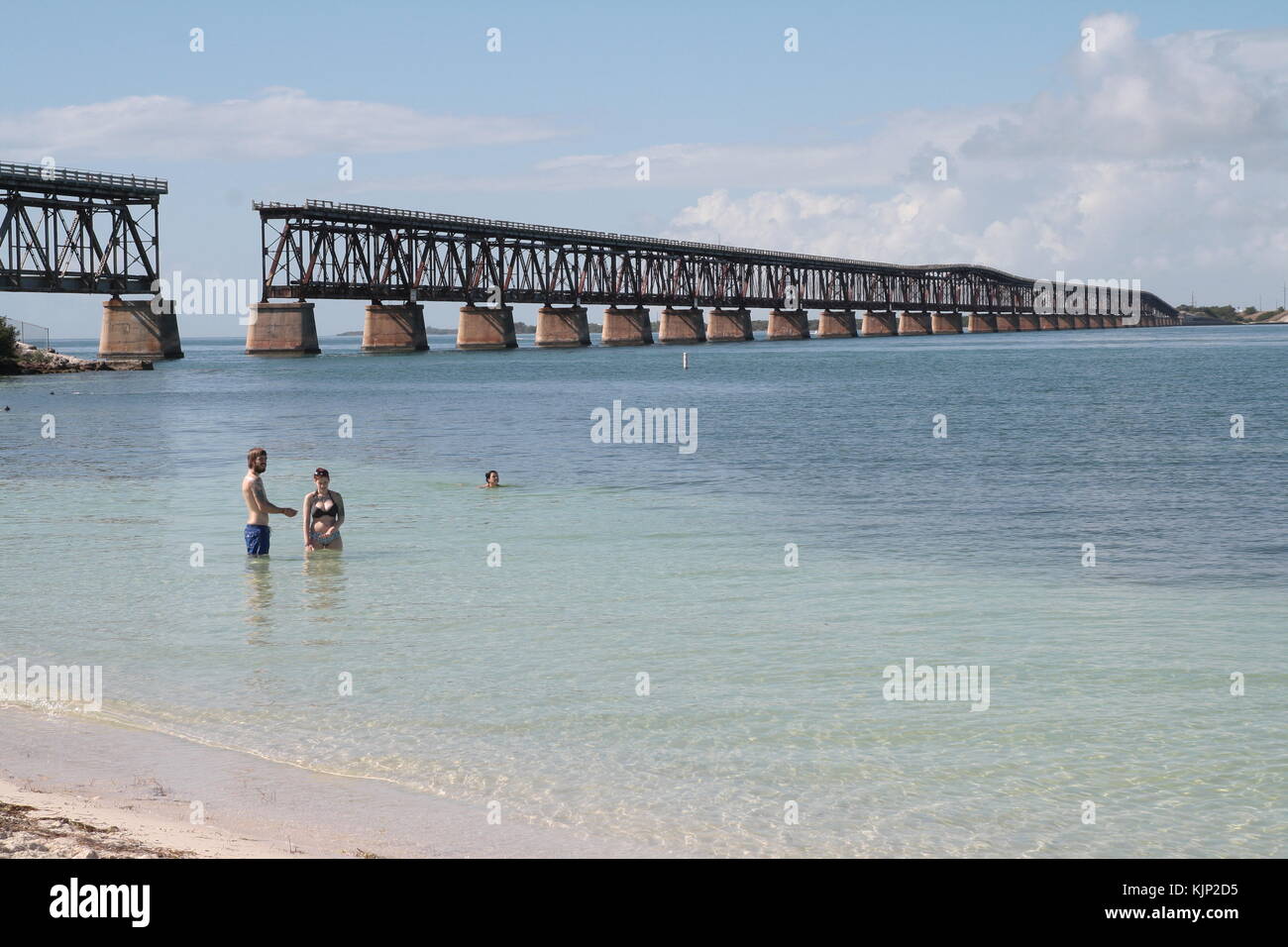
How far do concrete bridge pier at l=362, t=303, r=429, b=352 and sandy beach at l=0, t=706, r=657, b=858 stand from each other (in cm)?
15546

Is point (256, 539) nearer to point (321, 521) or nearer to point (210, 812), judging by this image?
point (321, 521)

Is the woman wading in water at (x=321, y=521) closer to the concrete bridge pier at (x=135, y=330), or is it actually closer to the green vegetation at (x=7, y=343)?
the green vegetation at (x=7, y=343)

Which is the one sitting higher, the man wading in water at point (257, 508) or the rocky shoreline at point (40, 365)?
the rocky shoreline at point (40, 365)

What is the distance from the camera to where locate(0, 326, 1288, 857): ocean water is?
10.2m

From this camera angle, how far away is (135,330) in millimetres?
126188

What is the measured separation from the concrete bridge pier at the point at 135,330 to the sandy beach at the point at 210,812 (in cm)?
12111

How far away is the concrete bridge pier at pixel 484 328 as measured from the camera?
17550cm

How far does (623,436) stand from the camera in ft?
159

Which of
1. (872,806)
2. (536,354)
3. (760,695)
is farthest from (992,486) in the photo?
(536,354)

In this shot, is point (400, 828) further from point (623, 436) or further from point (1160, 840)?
point (623, 436)

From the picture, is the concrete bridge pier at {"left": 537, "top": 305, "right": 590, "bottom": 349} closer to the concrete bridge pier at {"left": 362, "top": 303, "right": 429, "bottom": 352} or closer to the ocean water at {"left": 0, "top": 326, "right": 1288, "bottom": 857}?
the concrete bridge pier at {"left": 362, "top": 303, "right": 429, "bottom": 352}

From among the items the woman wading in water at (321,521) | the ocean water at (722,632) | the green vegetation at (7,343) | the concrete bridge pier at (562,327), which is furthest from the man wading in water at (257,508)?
the concrete bridge pier at (562,327)

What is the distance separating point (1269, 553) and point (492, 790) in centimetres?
1713

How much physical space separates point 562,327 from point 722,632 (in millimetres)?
176660
